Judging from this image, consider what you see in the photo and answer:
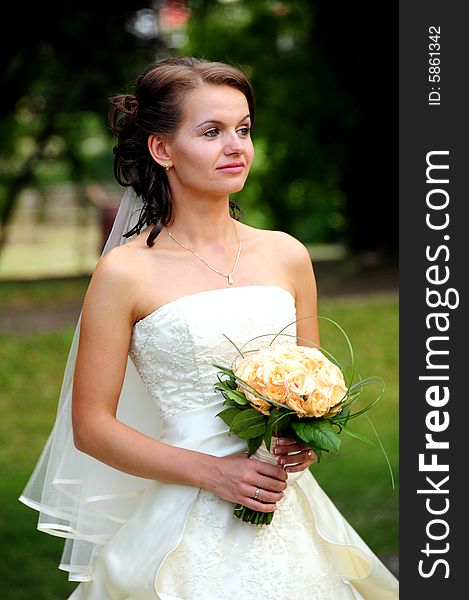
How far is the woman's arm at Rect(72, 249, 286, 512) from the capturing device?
328cm

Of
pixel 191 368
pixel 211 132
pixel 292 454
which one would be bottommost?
pixel 292 454

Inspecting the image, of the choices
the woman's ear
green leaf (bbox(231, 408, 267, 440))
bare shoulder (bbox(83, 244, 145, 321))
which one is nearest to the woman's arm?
bare shoulder (bbox(83, 244, 145, 321))

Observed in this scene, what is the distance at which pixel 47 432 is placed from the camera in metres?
9.55

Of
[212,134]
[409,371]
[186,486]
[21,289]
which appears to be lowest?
[186,486]

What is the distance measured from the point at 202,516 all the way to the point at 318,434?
0.52 meters

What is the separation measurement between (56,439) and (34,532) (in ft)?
12.4

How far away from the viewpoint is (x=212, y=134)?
3338 mm

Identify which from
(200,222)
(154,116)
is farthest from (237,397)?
(154,116)

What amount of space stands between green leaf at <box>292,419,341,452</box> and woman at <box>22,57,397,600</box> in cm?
12

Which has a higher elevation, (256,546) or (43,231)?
(43,231)

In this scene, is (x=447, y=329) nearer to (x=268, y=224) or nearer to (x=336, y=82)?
(x=336, y=82)

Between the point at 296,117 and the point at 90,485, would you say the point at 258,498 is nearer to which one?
the point at 90,485

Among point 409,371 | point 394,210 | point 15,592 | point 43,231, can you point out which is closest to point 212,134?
point 409,371

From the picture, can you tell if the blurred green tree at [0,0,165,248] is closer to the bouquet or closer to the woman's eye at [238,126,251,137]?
the woman's eye at [238,126,251,137]
